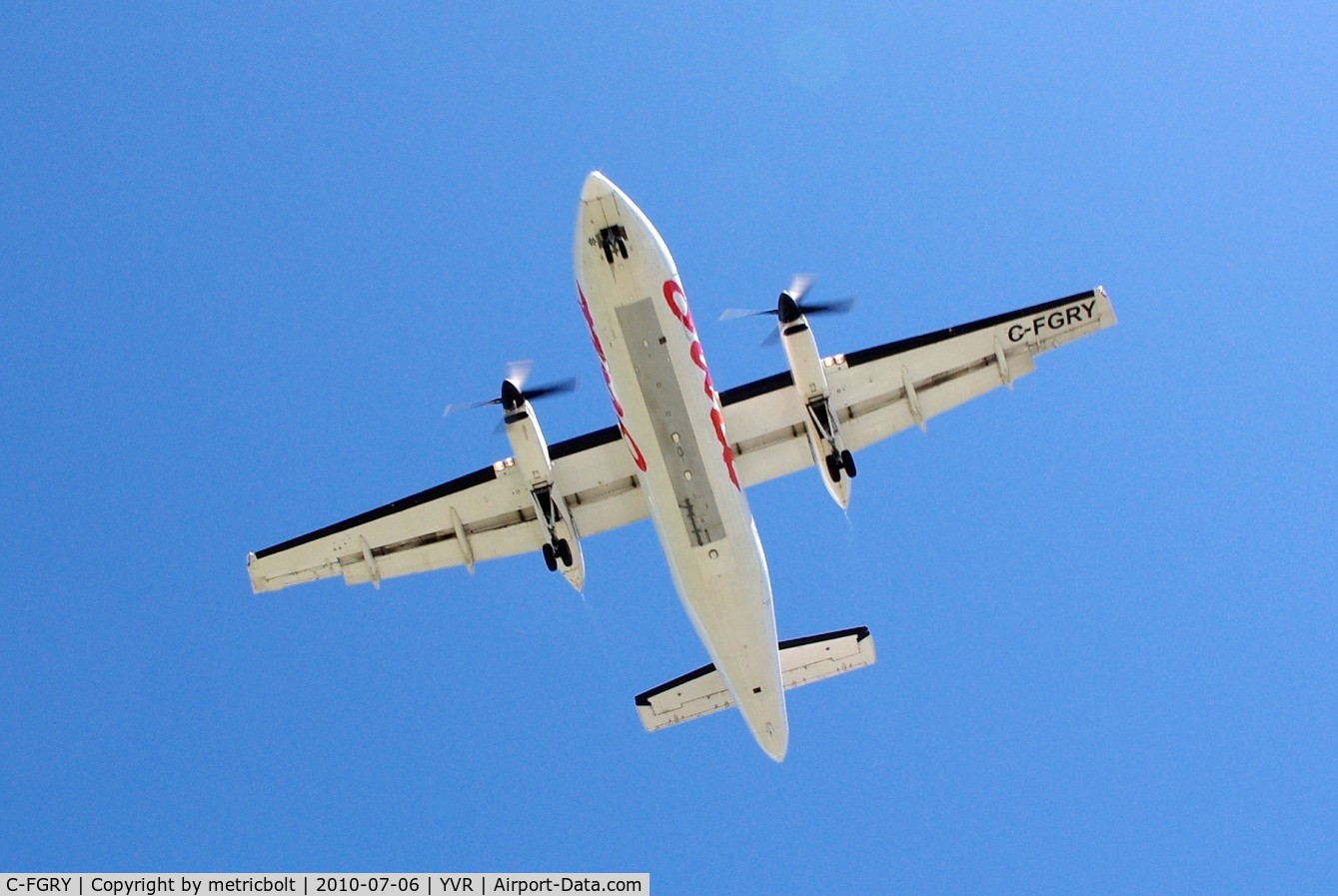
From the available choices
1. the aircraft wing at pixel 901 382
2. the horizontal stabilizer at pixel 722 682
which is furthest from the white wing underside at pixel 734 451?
the horizontal stabilizer at pixel 722 682

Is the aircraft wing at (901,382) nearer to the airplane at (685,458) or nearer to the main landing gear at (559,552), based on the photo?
the airplane at (685,458)

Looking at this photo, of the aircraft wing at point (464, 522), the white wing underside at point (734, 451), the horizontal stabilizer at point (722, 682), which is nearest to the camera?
the white wing underside at point (734, 451)

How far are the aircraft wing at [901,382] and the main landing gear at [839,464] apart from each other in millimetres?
1029

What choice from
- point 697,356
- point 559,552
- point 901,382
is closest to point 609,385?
point 697,356

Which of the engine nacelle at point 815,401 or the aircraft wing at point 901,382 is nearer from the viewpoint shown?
the engine nacelle at point 815,401

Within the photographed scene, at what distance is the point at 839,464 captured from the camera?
2272cm

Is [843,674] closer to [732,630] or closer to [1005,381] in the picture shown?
[732,630]

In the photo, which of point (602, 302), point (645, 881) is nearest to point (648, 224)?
point (602, 302)

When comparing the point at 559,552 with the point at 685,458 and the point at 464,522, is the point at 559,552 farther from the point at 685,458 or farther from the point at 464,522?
the point at 685,458

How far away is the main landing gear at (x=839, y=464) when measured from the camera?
22688 millimetres

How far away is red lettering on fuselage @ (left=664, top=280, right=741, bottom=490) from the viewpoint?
1991cm

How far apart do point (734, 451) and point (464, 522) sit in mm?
5576
